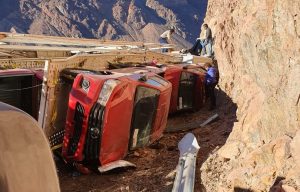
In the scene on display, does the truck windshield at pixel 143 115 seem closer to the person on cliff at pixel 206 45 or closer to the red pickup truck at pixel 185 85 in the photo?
the red pickup truck at pixel 185 85

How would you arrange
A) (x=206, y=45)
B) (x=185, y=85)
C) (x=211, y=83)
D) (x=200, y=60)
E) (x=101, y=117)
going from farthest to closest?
(x=206, y=45), (x=200, y=60), (x=211, y=83), (x=185, y=85), (x=101, y=117)

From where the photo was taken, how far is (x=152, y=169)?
25.7ft

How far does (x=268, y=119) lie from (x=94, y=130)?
254cm

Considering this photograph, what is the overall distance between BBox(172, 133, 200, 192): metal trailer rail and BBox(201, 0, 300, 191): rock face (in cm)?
20

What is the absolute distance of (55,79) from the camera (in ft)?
26.1

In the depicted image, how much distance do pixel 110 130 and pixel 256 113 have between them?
83.7 inches

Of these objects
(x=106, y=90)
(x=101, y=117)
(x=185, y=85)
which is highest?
(x=106, y=90)

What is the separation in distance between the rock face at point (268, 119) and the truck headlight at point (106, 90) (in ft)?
5.62

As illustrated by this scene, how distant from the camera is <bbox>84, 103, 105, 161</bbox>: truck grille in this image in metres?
7.30

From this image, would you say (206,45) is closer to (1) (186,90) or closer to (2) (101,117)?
(1) (186,90)

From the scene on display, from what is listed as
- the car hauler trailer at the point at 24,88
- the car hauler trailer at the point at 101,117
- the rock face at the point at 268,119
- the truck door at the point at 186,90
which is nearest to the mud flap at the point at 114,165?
the car hauler trailer at the point at 101,117

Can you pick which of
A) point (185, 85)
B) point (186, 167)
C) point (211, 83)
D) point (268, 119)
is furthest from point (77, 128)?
point (211, 83)

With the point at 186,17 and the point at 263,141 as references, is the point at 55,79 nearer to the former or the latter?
the point at 263,141

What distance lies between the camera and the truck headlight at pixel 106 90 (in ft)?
24.0
